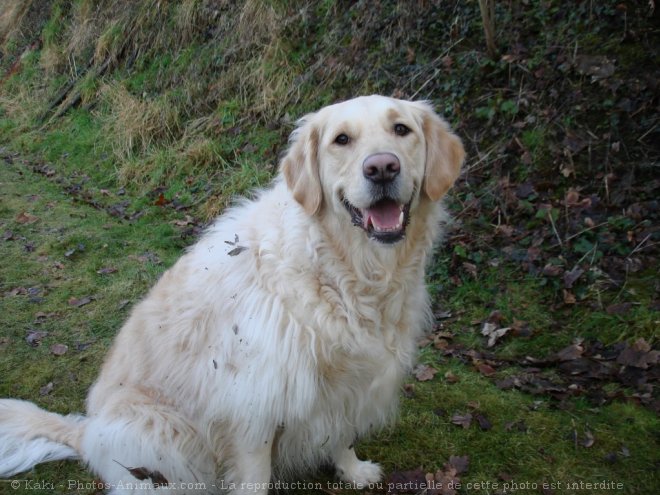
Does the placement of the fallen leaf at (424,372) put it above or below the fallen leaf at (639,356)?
below

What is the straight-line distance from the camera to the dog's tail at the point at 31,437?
275 cm

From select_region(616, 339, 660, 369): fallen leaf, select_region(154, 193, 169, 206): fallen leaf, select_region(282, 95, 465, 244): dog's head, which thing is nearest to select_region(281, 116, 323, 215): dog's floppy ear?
select_region(282, 95, 465, 244): dog's head

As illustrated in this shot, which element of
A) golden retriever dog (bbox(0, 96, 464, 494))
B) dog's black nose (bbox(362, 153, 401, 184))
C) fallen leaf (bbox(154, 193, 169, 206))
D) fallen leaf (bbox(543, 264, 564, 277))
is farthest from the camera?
fallen leaf (bbox(154, 193, 169, 206))

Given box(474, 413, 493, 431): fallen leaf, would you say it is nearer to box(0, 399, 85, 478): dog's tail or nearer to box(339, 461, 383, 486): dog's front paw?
box(339, 461, 383, 486): dog's front paw

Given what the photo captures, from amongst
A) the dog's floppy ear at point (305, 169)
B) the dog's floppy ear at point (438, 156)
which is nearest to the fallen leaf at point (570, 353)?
the dog's floppy ear at point (438, 156)

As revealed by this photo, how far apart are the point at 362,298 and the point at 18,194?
7.20 metres

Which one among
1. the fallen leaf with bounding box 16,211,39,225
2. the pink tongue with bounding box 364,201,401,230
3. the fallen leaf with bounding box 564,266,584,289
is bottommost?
the fallen leaf with bounding box 16,211,39,225

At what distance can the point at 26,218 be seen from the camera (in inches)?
268

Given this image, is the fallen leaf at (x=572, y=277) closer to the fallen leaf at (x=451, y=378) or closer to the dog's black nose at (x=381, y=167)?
the fallen leaf at (x=451, y=378)

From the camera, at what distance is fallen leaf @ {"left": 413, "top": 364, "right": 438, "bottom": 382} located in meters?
3.72

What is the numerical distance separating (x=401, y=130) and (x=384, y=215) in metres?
0.45

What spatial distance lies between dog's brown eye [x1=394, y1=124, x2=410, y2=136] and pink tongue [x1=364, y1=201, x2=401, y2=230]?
37cm

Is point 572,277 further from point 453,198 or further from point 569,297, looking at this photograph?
point 453,198

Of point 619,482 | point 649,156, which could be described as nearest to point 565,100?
point 649,156
